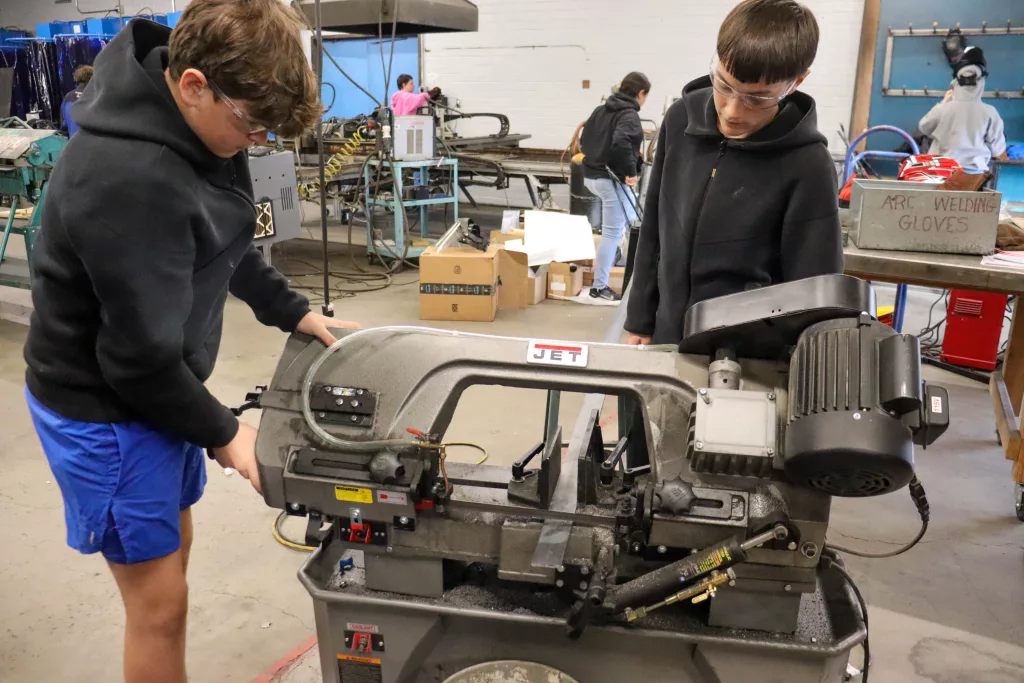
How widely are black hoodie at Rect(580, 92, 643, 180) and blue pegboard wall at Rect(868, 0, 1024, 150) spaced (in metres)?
2.57

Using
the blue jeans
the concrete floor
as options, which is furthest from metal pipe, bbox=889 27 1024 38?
the concrete floor

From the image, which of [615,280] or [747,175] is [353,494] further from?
[615,280]

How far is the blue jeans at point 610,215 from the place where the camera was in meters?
4.38

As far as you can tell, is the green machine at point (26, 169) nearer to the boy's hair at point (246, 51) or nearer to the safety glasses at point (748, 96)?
the boy's hair at point (246, 51)

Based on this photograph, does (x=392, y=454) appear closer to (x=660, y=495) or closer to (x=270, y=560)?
(x=660, y=495)

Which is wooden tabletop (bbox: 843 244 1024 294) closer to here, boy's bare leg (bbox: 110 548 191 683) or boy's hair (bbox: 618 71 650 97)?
boy's bare leg (bbox: 110 548 191 683)

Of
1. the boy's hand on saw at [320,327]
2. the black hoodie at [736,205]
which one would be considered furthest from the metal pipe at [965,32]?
the boy's hand on saw at [320,327]

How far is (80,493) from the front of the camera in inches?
41.2

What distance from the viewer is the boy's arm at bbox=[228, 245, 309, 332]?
3.92ft

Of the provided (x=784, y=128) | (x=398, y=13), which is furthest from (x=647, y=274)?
(x=398, y=13)

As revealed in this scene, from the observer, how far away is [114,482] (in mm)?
1038

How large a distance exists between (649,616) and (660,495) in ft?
0.61

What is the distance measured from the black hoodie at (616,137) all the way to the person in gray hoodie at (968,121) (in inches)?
86.2

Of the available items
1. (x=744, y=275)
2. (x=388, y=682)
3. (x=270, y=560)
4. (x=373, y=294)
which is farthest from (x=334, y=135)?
(x=388, y=682)
